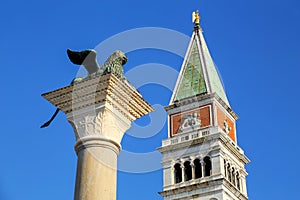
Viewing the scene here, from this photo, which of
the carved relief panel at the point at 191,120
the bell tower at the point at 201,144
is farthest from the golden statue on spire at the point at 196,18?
the carved relief panel at the point at 191,120

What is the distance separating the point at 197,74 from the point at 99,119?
35312mm

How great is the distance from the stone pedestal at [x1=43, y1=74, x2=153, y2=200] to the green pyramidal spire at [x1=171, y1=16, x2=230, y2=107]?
32.9 m

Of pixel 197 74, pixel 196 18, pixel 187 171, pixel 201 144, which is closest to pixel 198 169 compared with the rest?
pixel 187 171

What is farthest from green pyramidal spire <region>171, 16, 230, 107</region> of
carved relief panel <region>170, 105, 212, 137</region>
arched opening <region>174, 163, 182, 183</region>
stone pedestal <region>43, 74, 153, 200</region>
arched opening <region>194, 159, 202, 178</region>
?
stone pedestal <region>43, 74, 153, 200</region>

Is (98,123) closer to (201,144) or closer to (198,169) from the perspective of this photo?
(198,169)

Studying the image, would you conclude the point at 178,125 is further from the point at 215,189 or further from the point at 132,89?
the point at 132,89

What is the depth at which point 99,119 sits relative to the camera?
779 centimetres

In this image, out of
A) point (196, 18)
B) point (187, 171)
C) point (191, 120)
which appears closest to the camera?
point (187, 171)

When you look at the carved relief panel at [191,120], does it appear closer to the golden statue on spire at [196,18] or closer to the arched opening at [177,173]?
the arched opening at [177,173]

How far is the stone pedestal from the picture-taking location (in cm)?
732

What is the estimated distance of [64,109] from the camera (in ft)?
26.3

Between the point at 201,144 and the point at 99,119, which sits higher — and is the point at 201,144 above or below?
above

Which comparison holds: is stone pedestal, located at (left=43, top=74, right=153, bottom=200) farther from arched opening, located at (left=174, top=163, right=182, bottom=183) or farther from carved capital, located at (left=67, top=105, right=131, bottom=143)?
arched opening, located at (left=174, top=163, right=182, bottom=183)

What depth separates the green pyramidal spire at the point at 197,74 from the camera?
136 ft
